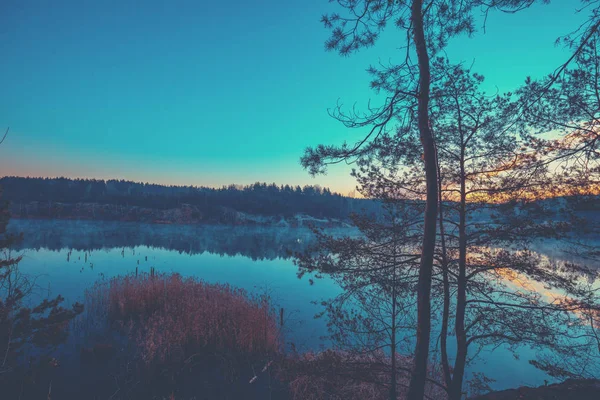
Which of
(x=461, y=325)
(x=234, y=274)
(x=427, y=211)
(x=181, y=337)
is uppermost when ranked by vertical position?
(x=427, y=211)

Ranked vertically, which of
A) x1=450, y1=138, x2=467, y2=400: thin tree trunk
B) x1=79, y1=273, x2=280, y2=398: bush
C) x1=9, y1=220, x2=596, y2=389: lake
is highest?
x1=450, y1=138, x2=467, y2=400: thin tree trunk

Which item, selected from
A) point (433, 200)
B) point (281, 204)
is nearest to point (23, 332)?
point (433, 200)

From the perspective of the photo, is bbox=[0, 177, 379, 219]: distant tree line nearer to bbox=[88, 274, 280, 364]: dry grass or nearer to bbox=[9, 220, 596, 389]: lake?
bbox=[9, 220, 596, 389]: lake

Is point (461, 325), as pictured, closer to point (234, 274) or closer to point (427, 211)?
point (427, 211)

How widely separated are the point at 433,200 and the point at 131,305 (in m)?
16.4

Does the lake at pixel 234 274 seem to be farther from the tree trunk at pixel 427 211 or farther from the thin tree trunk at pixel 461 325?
the thin tree trunk at pixel 461 325

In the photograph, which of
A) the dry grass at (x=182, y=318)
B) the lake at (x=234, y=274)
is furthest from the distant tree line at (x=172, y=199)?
the dry grass at (x=182, y=318)

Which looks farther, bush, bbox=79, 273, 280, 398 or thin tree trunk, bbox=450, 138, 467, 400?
bush, bbox=79, 273, 280, 398

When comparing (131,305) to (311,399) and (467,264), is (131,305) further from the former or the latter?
(467,264)

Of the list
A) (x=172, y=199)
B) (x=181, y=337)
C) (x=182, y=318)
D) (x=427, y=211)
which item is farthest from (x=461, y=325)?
(x=172, y=199)

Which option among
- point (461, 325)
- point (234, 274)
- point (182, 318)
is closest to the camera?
point (461, 325)

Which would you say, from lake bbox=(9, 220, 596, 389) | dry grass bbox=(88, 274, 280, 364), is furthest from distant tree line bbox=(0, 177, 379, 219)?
dry grass bbox=(88, 274, 280, 364)

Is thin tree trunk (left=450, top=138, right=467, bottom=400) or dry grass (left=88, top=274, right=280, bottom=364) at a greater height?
thin tree trunk (left=450, top=138, right=467, bottom=400)

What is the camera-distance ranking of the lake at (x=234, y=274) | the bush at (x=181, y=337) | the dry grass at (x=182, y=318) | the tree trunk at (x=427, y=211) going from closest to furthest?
the tree trunk at (x=427, y=211)
the bush at (x=181, y=337)
the dry grass at (x=182, y=318)
the lake at (x=234, y=274)
